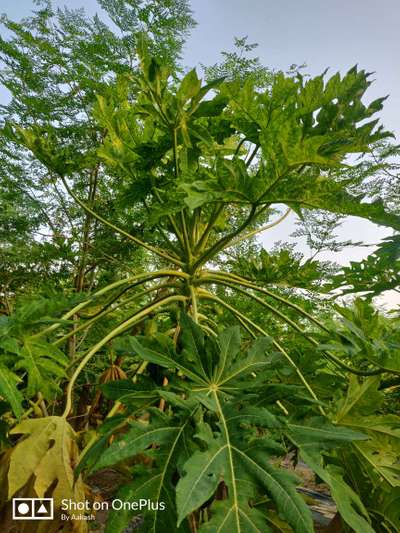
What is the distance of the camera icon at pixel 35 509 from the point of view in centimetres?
81

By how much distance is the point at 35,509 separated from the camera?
0.82 meters

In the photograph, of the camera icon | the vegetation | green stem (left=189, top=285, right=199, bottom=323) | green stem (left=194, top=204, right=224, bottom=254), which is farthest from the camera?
green stem (left=194, top=204, right=224, bottom=254)

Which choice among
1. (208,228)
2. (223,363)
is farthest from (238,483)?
(208,228)

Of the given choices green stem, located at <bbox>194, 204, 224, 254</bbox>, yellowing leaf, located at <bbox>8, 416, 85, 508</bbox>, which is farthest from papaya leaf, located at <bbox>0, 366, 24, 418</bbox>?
green stem, located at <bbox>194, 204, 224, 254</bbox>

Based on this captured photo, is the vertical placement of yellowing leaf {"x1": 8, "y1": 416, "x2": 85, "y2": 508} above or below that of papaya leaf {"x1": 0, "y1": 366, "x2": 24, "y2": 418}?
below

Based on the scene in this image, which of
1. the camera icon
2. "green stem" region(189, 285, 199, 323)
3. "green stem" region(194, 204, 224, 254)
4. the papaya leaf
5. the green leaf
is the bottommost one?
the camera icon

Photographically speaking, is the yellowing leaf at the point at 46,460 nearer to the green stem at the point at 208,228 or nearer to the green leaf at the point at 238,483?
the green leaf at the point at 238,483

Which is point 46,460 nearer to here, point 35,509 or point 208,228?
point 35,509

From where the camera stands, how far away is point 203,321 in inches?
53.9

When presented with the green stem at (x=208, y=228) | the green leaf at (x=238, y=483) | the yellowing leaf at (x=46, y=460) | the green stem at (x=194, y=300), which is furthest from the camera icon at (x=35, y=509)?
the green stem at (x=208, y=228)

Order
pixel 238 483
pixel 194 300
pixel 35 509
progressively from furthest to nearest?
pixel 194 300 < pixel 35 509 < pixel 238 483

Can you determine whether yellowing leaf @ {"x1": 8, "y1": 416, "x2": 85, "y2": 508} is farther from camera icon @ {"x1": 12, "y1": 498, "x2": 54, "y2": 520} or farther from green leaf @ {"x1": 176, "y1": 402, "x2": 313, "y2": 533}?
green leaf @ {"x1": 176, "y1": 402, "x2": 313, "y2": 533}

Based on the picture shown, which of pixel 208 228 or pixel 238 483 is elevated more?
pixel 208 228

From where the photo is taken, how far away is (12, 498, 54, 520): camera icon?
2.66 ft
